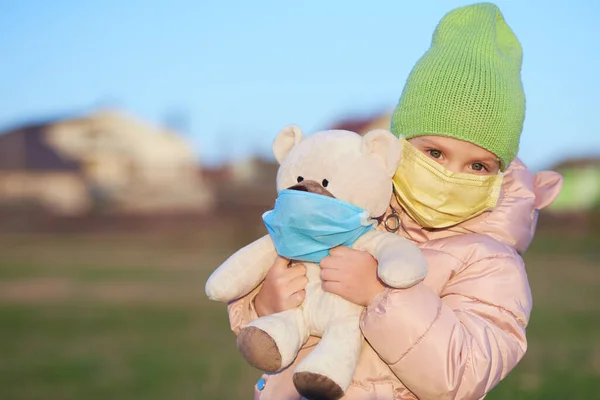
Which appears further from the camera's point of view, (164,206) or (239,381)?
(164,206)

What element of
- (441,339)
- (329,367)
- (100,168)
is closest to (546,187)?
(441,339)

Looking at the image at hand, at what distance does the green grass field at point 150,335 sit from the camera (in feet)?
20.1

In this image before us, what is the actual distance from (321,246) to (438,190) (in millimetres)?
358

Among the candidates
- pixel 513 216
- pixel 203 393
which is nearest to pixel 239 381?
pixel 203 393

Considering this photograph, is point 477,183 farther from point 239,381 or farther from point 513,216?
point 239,381

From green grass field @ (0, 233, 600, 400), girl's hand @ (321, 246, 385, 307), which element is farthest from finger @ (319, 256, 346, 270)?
green grass field @ (0, 233, 600, 400)

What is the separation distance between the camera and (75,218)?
2555 cm

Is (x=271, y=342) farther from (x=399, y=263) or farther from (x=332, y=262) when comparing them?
(x=399, y=263)

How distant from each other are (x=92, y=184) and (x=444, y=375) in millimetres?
31898

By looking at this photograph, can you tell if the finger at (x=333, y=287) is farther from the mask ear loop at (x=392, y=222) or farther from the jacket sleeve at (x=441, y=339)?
the mask ear loop at (x=392, y=222)

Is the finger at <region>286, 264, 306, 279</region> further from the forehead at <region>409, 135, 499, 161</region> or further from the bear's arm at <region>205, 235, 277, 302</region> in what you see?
the forehead at <region>409, 135, 499, 161</region>

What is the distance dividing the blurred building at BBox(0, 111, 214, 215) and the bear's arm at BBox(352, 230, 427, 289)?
24.9 metres

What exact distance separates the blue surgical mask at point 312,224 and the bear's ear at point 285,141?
20 centimetres

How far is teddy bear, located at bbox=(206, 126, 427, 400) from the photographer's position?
1873mm
